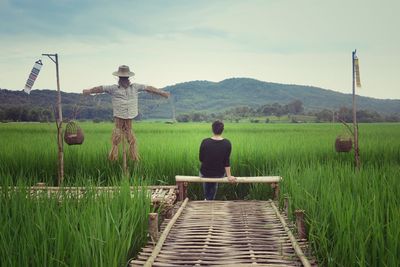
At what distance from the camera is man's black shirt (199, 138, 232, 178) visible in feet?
21.6

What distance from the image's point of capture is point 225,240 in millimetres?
4547

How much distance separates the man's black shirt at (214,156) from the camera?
657 centimetres

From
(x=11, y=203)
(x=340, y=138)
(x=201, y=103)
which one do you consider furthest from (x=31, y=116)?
(x=201, y=103)

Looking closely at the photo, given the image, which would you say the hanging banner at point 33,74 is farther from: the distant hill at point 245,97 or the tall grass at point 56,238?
the distant hill at point 245,97

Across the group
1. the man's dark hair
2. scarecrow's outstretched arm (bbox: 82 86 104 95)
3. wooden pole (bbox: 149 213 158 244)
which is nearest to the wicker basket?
the man's dark hair

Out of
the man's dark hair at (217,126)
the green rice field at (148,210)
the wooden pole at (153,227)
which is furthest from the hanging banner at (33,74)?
the wooden pole at (153,227)

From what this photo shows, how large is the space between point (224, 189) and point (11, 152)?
16.8ft

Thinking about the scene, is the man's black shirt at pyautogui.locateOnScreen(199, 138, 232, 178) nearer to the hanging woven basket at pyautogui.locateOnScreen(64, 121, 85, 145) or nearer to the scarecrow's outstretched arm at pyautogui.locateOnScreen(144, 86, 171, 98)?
the scarecrow's outstretched arm at pyautogui.locateOnScreen(144, 86, 171, 98)

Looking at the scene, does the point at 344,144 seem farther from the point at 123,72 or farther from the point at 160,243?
the point at 160,243

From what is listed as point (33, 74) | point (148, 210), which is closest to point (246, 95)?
point (33, 74)

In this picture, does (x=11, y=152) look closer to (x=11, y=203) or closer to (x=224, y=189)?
(x=224, y=189)

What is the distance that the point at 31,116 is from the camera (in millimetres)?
31141

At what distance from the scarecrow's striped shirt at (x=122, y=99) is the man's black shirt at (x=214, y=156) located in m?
1.92

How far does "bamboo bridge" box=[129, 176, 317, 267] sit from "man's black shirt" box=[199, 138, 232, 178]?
757 millimetres
